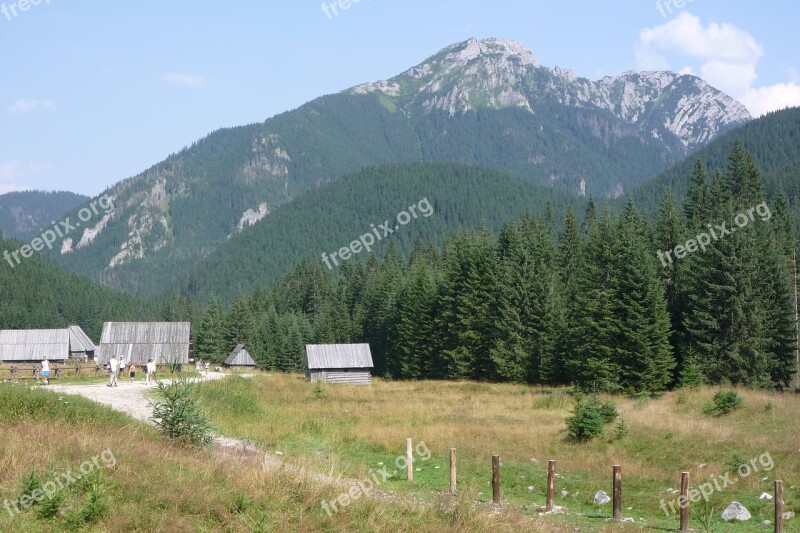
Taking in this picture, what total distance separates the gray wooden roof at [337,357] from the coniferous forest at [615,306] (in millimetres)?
5849

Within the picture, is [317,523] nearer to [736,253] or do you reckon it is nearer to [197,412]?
[197,412]

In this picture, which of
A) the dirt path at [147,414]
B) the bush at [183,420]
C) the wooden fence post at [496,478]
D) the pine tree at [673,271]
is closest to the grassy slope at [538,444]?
the wooden fence post at [496,478]

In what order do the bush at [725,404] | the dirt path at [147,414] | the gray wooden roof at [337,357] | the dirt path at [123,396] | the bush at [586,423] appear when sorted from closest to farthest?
the dirt path at [147,414] → the dirt path at [123,396] → the bush at [586,423] → the bush at [725,404] → the gray wooden roof at [337,357]

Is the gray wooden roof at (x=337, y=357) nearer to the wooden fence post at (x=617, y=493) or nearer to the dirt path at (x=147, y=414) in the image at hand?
the dirt path at (x=147, y=414)

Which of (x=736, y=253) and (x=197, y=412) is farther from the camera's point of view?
(x=736, y=253)

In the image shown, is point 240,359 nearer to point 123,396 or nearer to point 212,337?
point 212,337

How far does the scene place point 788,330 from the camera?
4862 cm

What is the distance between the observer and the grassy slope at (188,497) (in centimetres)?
1187

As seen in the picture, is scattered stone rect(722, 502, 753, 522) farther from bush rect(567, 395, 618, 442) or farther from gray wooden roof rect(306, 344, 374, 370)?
gray wooden roof rect(306, 344, 374, 370)

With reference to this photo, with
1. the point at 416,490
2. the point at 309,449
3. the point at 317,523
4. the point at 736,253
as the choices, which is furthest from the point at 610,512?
the point at 736,253

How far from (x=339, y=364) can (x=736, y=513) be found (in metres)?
55.3

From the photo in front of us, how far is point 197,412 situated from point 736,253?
42389 millimetres

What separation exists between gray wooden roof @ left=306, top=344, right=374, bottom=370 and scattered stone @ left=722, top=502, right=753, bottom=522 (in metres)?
54.5

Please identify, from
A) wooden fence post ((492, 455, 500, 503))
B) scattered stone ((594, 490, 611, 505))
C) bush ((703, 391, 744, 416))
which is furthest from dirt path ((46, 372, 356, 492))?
bush ((703, 391, 744, 416))
